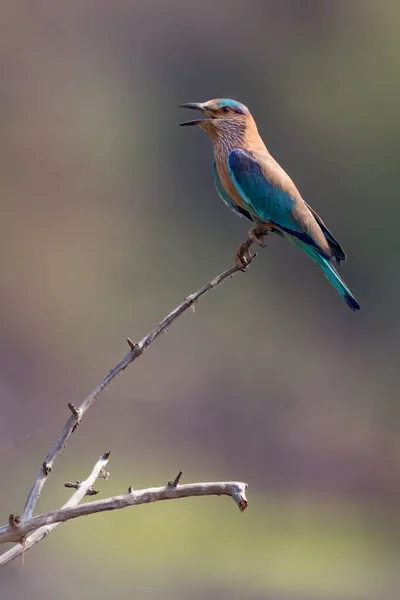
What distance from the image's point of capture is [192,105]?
1707 millimetres

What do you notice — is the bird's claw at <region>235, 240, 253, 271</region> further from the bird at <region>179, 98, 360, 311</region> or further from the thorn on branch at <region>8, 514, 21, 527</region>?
the thorn on branch at <region>8, 514, 21, 527</region>

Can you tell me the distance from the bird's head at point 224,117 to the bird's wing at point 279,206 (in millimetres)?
126

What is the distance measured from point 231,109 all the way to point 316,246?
347 mm

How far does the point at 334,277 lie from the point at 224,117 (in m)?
0.41

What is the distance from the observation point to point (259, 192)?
1571 millimetres

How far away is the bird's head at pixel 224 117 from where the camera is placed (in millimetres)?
1722

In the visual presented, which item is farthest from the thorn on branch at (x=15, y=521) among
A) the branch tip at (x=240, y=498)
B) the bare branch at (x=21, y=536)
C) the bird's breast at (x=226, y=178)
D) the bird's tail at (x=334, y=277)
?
the bird's breast at (x=226, y=178)

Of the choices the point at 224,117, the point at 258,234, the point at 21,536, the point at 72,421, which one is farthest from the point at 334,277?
the point at 21,536

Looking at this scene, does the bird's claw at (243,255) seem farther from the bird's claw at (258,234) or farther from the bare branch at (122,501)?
the bare branch at (122,501)

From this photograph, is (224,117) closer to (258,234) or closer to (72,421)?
(258,234)

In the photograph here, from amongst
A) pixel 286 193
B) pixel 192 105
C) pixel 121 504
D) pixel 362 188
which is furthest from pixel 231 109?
pixel 362 188

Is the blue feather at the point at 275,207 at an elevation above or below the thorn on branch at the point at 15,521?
above

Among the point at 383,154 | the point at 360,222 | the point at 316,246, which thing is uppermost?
the point at 383,154

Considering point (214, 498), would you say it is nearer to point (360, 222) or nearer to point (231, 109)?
point (360, 222)
